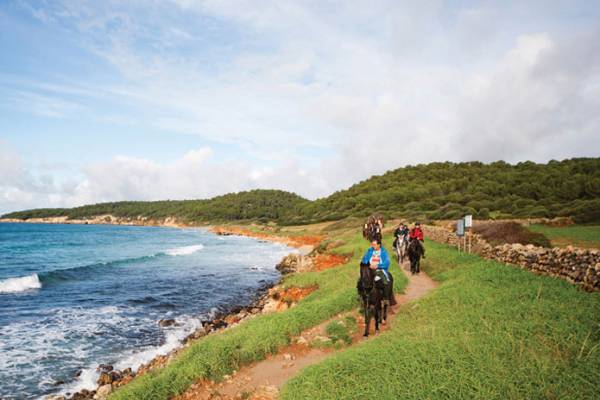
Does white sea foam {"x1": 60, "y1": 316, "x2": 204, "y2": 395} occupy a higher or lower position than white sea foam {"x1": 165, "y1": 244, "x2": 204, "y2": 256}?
lower

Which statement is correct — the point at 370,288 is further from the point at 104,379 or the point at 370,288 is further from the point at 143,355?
the point at 143,355

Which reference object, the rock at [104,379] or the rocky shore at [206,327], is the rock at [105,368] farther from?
the rock at [104,379]

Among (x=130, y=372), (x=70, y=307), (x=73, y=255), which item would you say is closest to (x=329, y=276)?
(x=130, y=372)

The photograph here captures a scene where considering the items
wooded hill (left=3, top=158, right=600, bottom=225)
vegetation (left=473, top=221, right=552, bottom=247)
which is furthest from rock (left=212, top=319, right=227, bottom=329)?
wooded hill (left=3, top=158, right=600, bottom=225)

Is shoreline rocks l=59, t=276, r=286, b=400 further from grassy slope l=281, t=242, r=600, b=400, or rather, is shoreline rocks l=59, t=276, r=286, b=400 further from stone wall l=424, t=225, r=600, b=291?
stone wall l=424, t=225, r=600, b=291

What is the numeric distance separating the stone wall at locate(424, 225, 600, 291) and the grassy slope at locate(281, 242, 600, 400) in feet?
2.45

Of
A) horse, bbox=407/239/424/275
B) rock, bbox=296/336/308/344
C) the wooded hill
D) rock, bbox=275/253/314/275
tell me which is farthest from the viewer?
the wooded hill

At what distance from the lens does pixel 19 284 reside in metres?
30.0

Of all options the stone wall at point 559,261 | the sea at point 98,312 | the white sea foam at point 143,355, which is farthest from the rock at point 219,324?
the stone wall at point 559,261

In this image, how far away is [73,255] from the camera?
54.4 meters

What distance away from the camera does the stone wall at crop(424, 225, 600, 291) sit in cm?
1061

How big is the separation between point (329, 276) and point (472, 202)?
54.4 metres

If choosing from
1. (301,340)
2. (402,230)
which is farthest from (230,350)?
(402,230)

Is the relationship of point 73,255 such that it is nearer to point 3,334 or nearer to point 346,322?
point 3,334
